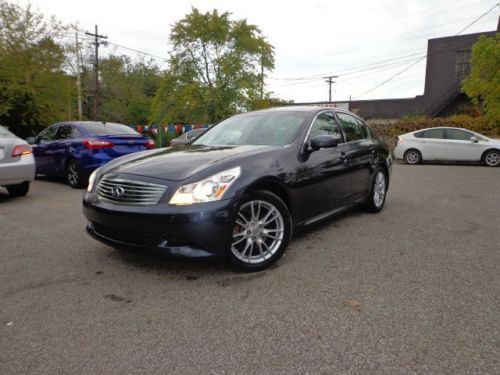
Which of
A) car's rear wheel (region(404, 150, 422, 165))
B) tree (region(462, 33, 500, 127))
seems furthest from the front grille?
tree (region(462, 33, 500, 127))

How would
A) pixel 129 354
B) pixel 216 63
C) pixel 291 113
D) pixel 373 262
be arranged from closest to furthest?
pixel 129 354
pixel 373 262
pixel 291 113
pixel 216 63

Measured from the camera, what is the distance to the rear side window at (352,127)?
4.69m

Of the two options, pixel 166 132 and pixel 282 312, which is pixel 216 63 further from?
pixel 282 312

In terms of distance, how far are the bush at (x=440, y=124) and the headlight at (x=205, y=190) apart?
17683 millimetres

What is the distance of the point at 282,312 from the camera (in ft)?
8.02

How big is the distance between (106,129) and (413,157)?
11453mm

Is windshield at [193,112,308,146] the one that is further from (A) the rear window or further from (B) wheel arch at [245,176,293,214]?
(A) the rear window

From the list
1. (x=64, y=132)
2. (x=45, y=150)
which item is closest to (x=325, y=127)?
(x=64, y=132)

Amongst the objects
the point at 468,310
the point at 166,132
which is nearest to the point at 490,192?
the point at 468,310

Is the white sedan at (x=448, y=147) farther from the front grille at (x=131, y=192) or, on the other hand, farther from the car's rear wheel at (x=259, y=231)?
the front grille at (x=131, y=192)

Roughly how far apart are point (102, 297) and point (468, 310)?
2556mm

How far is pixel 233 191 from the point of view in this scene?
9.59 feet

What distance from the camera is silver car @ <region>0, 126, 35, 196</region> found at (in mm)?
5949

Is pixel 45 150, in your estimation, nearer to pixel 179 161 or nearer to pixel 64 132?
pixel 64 132
